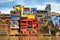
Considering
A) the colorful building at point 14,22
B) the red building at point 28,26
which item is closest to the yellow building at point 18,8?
the colorful building at point 14,22

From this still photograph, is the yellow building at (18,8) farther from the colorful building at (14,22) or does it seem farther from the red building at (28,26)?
the red building at (28,26)

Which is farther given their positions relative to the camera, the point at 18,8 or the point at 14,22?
the point at 18,8

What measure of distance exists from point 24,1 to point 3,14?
4.87ft

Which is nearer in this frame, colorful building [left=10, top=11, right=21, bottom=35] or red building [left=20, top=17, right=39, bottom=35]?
colorful building [left=10, top=11, right=21, bottom=35]

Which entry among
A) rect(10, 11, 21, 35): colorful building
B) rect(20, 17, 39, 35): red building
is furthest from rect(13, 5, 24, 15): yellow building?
rect(20, 17, 39, 35): red building

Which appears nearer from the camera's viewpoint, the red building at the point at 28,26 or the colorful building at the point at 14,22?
the colorful building at the point at 14,22

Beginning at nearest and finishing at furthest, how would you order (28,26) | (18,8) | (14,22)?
1. (14,22)
2. (18,8)
3. (28,26)

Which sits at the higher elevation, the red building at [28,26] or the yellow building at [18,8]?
the yellow building at [18,8]

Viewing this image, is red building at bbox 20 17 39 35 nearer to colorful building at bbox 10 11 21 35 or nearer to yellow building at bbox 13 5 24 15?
colorful building at bbox 10 11 21 35

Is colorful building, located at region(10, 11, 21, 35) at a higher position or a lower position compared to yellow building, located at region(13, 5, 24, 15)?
lower

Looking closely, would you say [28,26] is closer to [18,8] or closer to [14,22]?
[14,22]

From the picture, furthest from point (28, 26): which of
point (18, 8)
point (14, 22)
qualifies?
point (18, 8)

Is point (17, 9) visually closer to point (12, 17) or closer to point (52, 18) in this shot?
point (12, 17)

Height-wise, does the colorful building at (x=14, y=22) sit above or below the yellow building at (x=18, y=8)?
below
